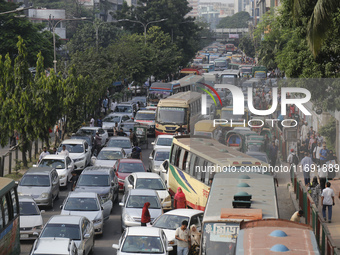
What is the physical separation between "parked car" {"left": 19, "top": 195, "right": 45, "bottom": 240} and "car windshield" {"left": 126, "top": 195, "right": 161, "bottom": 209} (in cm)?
297

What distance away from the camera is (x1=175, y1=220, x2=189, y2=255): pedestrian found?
56.8 ft

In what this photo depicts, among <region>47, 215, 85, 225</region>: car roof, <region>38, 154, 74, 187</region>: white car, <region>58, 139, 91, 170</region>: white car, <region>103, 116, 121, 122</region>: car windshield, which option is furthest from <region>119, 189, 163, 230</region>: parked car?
→ <region>103, 116, 121, 122</region>: car windshield

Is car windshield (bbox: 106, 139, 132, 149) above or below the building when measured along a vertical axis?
below

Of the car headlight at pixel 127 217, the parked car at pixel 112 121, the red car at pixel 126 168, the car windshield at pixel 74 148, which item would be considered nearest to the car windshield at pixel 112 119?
the parked car at pixel 112 121

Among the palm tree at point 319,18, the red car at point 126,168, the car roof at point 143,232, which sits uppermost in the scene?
the palm tree at point 319,18

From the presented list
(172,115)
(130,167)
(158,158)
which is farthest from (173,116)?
(130,167)

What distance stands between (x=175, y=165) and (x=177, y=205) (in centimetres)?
430

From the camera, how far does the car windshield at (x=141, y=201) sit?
21656 mm

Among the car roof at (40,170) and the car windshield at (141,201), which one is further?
the car roof at (40,170)

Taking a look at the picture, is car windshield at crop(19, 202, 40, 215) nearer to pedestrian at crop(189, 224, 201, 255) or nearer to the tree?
pedestrian at crop(189, 224, 201, 255)

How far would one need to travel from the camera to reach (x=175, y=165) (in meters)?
26.4

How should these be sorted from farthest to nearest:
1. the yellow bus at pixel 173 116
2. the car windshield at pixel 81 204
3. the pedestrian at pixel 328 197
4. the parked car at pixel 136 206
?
1. the yellow bus at pixel 173 116
2. the pedestrian at pixel 328 197
3. the car windshield at pixel 81 204
4. the parked car at pixel 136 206

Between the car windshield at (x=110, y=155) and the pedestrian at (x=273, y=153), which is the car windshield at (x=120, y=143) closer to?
the car windshield at (x=110, y=155)

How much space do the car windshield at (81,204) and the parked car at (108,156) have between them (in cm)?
874
